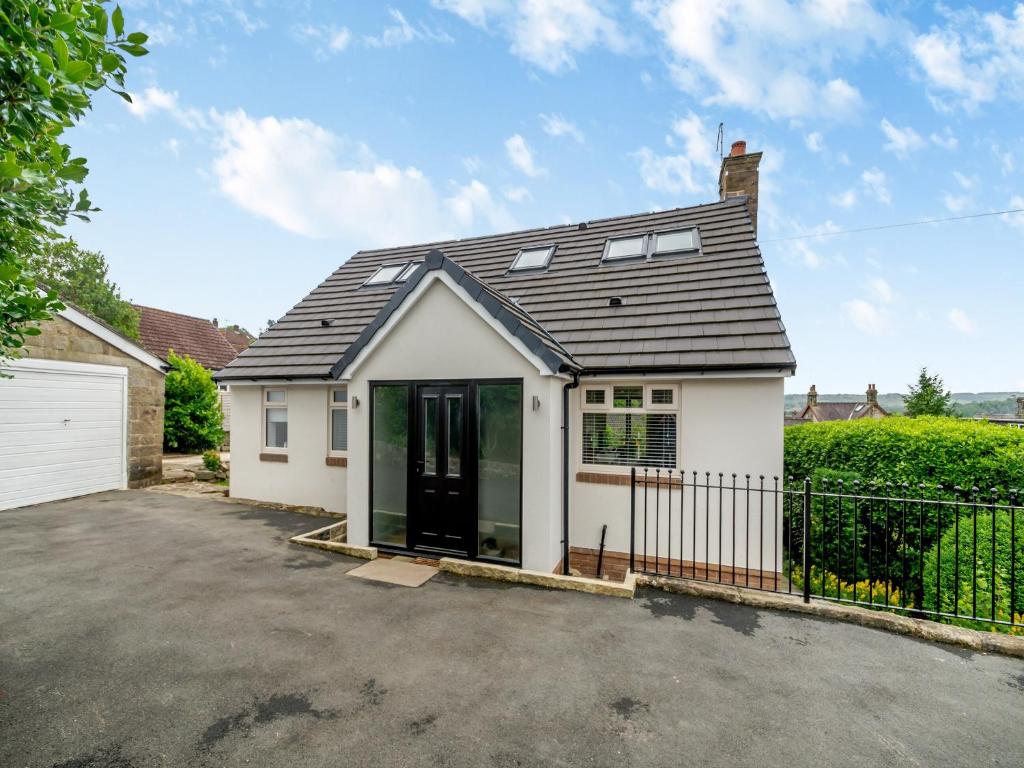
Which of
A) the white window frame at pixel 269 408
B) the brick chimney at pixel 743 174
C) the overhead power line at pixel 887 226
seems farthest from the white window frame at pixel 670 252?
the white window frame at pixel 269 408

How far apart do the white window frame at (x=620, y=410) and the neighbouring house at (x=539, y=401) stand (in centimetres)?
3

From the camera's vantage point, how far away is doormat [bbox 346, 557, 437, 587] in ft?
19.4

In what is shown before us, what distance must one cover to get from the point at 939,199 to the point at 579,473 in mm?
14789


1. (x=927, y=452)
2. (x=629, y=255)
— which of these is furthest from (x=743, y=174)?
(x=927, y=452)

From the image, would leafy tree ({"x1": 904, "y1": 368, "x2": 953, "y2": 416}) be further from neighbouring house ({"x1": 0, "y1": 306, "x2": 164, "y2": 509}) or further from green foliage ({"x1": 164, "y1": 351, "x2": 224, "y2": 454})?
green foliage ({"x1": 164, "y1": 351, "x2": 224, "y2": 454})

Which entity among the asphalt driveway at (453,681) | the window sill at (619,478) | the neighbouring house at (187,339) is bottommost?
the asphalt driveway at (453,681)

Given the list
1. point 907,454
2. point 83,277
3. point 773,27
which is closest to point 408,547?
point 907,454

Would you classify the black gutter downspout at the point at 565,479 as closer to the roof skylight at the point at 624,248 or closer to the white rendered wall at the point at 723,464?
the white rendered wall at the point at 723,464

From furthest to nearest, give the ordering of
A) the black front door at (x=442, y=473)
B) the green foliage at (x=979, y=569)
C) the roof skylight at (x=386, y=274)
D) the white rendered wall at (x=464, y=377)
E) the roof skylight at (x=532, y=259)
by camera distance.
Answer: the roof skylight at (x=386, y=274) → the roof skylight at (x=532, y=259) → the black front door at (x=442, y=473) → the white rendered wall at (x=464, y=377) → the green foliage at (x=979, y=569)

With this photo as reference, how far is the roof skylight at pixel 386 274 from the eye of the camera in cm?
1224

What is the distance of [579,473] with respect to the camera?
7648 millimetres

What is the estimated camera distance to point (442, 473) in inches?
261

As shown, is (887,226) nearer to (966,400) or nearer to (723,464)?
(723,464)

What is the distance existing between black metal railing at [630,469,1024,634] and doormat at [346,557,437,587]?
3074 millimetres
